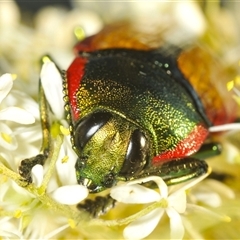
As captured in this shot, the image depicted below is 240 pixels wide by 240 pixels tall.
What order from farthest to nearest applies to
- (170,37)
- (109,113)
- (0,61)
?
(0,61)
(170,37)
(109,113)

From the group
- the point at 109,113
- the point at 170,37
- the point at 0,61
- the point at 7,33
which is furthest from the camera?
the point at 7,33

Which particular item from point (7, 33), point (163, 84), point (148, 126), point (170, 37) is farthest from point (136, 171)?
point (7, 33)

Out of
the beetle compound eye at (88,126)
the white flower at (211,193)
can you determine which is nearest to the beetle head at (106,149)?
the beetle compound eye at (88,126)

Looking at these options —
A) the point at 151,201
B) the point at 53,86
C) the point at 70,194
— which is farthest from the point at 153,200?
the point at 53,86

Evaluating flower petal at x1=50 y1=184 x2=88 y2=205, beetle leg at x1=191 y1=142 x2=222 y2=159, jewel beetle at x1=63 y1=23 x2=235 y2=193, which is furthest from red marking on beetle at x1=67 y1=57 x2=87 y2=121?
beetle leg at x1=191 y1=142 x2=222 y2=159

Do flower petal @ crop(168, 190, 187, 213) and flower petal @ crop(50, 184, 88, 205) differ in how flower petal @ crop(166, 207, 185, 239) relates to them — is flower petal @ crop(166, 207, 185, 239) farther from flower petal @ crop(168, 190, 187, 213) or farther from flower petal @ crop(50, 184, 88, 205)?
flower petal @ crop(50, 184, 88, 205)

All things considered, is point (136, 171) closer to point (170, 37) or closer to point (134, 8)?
point (170, 37)

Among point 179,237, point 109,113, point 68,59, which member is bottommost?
point 179,237

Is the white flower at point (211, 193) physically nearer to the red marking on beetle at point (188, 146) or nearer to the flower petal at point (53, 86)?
the red marking on beetle at point (188, 146)
